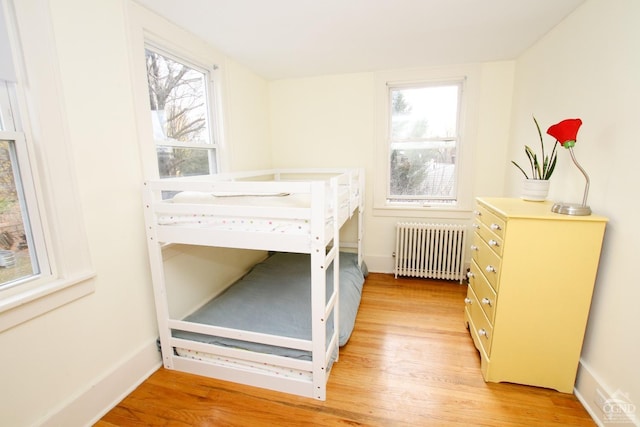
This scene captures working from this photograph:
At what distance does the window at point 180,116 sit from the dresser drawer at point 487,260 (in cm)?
211

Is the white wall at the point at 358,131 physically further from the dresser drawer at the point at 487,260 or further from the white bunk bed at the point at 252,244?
the white bunk bed at the point at 252,244

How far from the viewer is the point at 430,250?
294 cm

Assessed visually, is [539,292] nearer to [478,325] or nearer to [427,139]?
[478,325]

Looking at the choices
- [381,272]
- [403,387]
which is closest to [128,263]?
[403,387]

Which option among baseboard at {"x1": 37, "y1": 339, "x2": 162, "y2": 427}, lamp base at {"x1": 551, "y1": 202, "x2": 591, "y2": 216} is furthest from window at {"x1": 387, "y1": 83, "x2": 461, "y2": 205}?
baseboard at {"x1": 37, "y1": 339, "x2": 162, "y2": 427}

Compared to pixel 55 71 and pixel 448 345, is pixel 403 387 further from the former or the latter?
pixel 55 71

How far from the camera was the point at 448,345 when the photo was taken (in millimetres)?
1921

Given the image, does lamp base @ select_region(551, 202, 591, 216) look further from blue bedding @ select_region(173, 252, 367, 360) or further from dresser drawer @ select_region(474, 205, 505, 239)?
blue bedding @ select_region(173, 252, 367, 360)

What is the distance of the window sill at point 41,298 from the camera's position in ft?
3.52

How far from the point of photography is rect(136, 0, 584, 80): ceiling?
1.68 meters

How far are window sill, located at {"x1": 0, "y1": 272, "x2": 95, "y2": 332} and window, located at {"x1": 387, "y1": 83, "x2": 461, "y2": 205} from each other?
8.97ft

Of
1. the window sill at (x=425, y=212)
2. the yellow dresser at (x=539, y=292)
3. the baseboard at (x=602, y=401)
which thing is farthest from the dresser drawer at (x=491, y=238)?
the window sill at (x=425, y=212)

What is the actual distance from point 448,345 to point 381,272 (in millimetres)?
1353

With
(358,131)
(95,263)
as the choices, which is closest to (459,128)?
(358,131)
